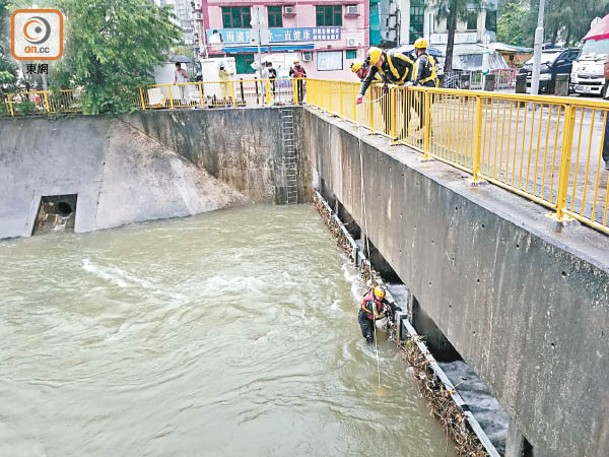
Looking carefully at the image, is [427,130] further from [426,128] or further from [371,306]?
[371,306]

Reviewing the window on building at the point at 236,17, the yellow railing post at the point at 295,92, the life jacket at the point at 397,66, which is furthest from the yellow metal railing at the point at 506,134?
the window on building at the point at 236,17

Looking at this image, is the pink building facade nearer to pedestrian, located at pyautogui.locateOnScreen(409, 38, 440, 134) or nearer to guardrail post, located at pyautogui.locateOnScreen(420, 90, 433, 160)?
pedestrian, located at pyautogui.locateOnScreen(409, 38, 440, 134)

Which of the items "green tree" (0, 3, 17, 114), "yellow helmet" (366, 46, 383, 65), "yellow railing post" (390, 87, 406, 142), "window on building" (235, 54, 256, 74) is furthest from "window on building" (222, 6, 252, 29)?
"yellow railing post" (390, 87, 406, 142)

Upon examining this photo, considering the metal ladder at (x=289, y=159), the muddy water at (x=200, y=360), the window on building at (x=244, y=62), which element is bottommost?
the muddy water at (x=200, y=360)

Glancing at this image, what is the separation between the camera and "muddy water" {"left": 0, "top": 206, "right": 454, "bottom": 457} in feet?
22.6

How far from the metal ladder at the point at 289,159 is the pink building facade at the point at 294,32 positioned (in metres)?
15.0

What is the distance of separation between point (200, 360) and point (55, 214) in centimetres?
1138

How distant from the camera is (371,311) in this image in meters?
8.38

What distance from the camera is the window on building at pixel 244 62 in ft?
109

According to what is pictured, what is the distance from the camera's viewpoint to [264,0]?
107ft

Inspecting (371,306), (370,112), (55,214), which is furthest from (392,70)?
(55,214)

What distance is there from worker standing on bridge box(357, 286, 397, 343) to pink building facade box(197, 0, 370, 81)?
25.1 metres

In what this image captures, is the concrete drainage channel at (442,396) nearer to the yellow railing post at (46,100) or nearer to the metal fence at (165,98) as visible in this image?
the metal fence at (165,98)

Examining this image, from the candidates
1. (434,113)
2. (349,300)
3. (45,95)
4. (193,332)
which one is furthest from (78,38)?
(434,113)
